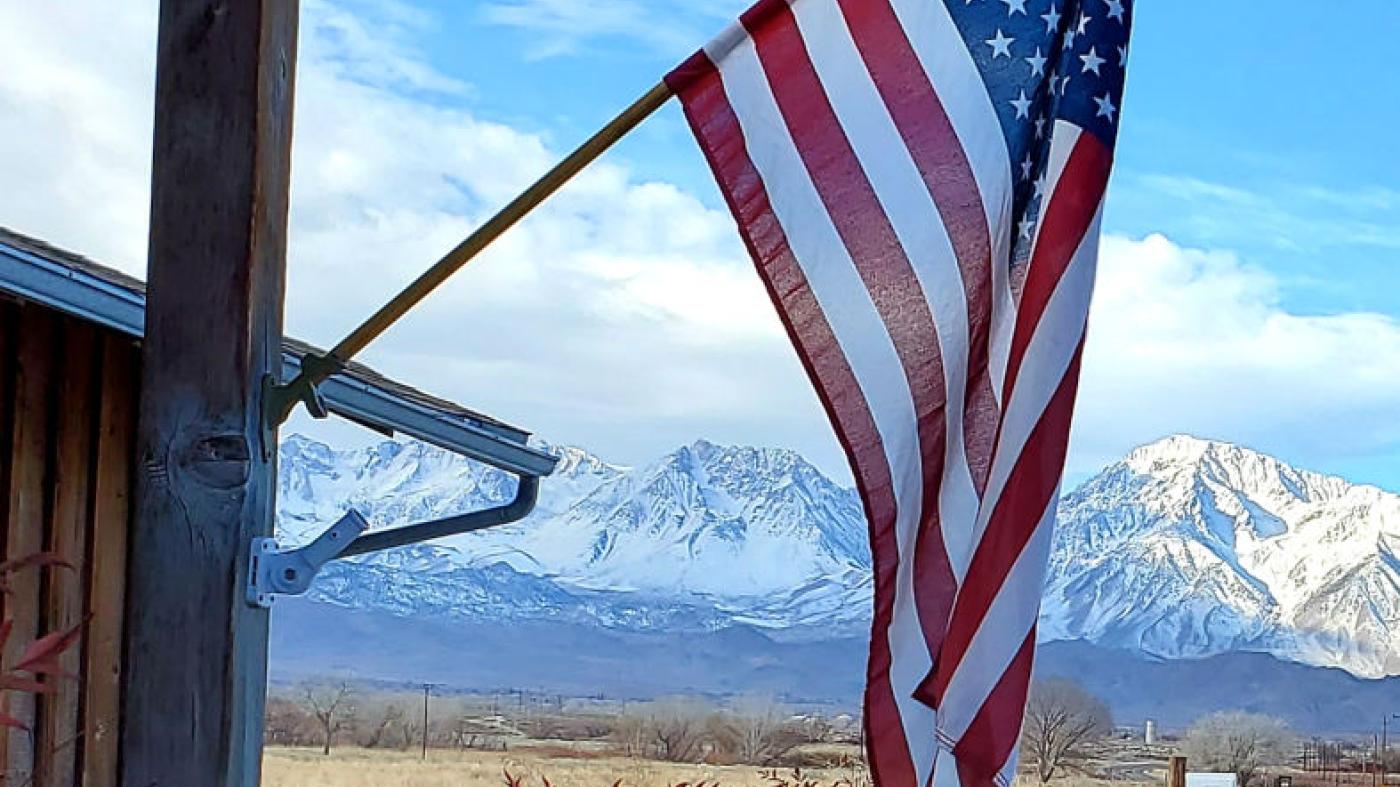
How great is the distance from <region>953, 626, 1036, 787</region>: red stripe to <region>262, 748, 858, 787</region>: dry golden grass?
8944 mm

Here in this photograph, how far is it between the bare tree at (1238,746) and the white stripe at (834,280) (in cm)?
1374

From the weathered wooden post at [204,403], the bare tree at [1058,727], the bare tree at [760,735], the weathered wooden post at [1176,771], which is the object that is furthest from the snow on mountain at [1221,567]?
the weathered wooden post at [204,403]

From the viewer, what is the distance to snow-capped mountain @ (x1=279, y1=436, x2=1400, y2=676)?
2923 centimetres

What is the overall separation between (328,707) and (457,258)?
14.3 metres

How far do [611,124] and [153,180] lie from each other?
55 cm

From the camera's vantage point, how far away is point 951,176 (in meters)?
2.56

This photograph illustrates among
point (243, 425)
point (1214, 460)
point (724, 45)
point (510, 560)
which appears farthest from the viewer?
point (1214, 460)

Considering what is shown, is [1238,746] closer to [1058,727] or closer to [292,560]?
[1058,727]

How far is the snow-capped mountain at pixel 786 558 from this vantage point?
29234 millimetres

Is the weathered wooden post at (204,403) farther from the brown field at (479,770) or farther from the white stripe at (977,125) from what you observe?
the brown field at (479,770)

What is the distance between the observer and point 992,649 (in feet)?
7.80

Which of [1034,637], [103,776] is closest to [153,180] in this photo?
[1034,637]

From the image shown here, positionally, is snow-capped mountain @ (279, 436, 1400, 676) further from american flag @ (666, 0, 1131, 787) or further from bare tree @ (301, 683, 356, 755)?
american flag @ (666, 0, 1131, 787)

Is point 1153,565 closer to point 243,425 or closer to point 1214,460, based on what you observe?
point 1214,460
